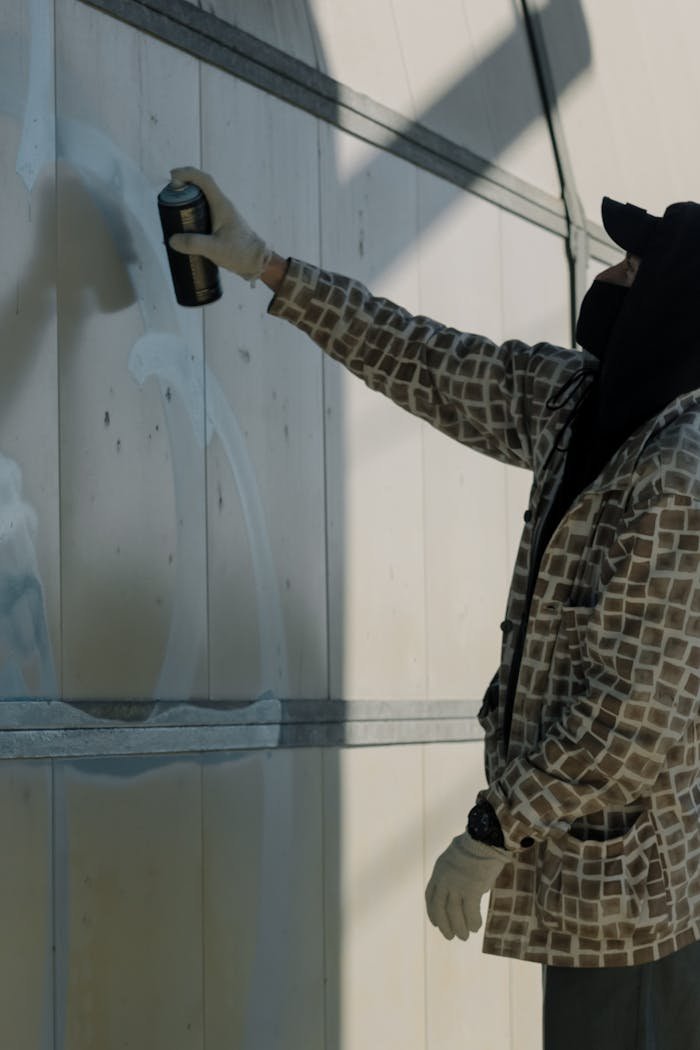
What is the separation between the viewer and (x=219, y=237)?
2.68 meters

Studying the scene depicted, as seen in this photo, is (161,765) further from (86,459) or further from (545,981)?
(545,981)

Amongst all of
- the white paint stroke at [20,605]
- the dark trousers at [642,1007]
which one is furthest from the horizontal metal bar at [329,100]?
the dark trousers at [642,1007]

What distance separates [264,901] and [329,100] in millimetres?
1741

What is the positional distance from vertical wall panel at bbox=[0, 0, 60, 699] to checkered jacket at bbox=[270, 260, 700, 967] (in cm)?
76

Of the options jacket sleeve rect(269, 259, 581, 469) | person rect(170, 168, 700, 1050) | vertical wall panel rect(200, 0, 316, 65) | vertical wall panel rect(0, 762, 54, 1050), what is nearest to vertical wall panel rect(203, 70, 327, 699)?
vertical wall panel rect(200, 0, 316, 65)

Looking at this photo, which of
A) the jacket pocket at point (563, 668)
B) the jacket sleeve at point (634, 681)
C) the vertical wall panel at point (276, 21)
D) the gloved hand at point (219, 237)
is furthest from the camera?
the vertical wall panel at point (276, 21)

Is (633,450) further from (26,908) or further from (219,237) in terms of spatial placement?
(26,908)

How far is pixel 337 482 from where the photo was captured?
354cm

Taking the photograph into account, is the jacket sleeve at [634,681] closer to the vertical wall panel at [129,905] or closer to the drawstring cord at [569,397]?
the drawstring cord at [569,397]

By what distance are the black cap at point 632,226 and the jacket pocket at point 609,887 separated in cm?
87

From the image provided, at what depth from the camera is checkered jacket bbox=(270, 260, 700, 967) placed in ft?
7.55

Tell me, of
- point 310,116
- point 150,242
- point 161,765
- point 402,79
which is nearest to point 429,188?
point 402,79

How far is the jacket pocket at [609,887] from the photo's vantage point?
231 centimetres

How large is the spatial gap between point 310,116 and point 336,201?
0.20 metres
